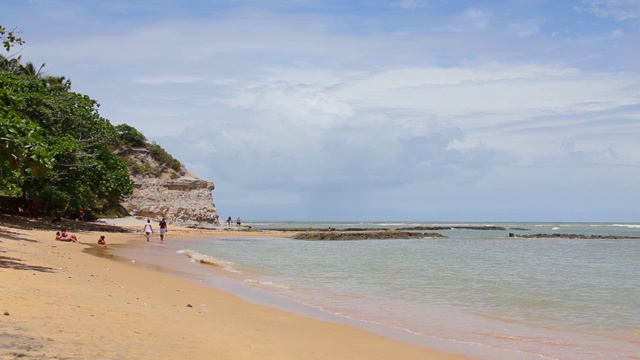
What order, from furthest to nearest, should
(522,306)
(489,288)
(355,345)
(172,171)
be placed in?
(172,171) < (489,288) < (522,306) < (355,345)

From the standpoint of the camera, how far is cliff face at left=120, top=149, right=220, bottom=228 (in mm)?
60344

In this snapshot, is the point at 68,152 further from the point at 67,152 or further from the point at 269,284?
the point at 269,284

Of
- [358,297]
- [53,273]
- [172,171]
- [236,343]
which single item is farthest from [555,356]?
[172,171]

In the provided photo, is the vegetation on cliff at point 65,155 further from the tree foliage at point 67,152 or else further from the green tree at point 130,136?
the green tree at point 130,136

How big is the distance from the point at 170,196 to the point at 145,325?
55.4 meters

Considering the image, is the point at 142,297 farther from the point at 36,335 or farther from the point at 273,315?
the point at 36,335

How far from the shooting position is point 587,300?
52.5ft

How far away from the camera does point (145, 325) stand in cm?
853

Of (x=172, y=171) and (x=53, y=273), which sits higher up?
(x=172, y=171)

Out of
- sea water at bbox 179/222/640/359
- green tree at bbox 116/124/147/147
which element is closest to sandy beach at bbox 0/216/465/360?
sea water at bbox 179/222/640/359

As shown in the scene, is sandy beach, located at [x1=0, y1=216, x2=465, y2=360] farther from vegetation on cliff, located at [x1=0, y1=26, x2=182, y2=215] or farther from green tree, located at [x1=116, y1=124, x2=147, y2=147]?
green tree, located at [x1=116, y1=124, x2=147, y2=147]

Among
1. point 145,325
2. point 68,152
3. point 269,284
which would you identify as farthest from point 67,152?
point 145,325

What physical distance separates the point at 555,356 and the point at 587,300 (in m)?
7.51

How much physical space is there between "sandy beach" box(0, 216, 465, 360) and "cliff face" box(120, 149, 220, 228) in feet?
154
